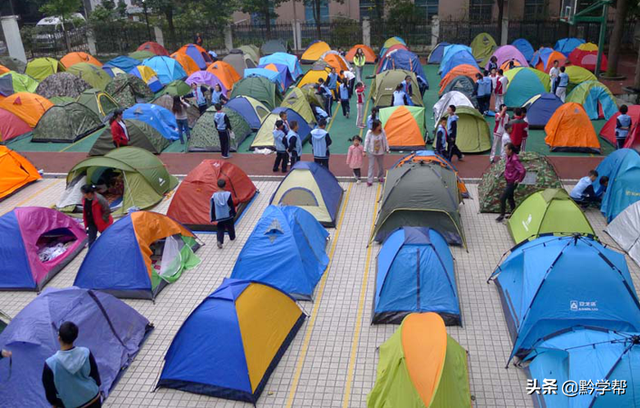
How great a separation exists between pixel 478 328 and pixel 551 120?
32.0 ft

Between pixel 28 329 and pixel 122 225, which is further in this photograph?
pixel 122 225

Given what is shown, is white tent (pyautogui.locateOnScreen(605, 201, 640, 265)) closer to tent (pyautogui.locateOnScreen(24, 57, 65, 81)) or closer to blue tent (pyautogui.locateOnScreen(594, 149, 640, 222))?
blue tent (pyautogui.locateOnScreen(594, 149, 640, 222))

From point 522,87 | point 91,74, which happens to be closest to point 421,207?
point 522,87

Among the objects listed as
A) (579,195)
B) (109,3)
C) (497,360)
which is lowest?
(497,360)

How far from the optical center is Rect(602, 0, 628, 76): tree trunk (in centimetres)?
2202

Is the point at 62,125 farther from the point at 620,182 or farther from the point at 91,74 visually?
the point at 620,182

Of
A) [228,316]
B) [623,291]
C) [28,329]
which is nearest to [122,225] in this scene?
[28,329]

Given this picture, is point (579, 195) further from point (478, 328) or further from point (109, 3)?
point (109, 3)

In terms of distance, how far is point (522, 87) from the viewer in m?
19.0

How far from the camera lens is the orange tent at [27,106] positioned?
1948cm

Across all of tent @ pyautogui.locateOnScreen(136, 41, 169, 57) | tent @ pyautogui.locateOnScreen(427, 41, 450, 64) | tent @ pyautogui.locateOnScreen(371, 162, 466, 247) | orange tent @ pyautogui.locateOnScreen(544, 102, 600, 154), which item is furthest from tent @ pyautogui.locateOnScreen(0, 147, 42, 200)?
tent @ pyautogui.locateOnScreen(427, 41, 450, 64)

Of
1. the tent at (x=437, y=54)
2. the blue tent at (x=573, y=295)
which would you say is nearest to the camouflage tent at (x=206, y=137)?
the blue tent at (x=573, y=295)

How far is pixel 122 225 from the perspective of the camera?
A: 9820 millimetres

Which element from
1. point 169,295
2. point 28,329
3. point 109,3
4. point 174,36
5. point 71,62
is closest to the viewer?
point 28,329
